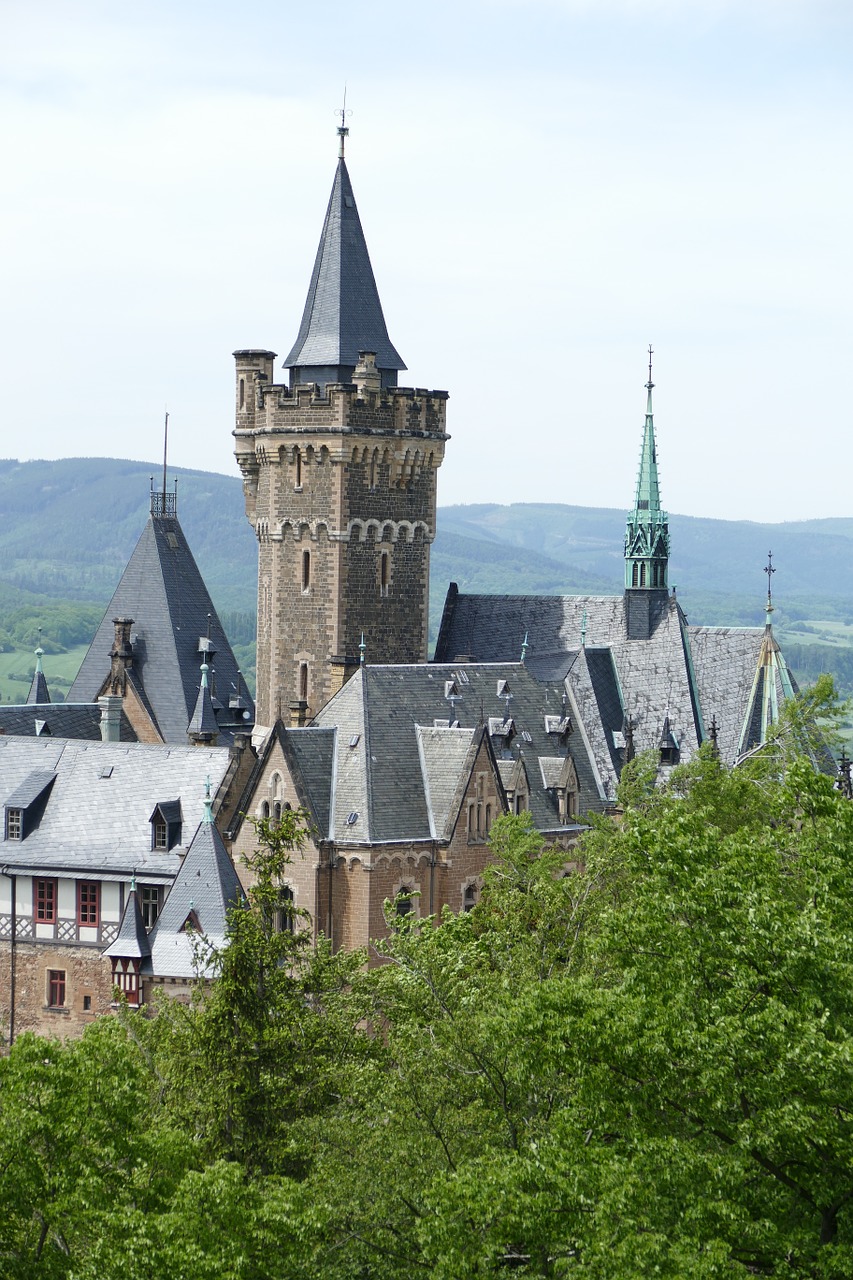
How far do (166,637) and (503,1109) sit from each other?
2196 inches

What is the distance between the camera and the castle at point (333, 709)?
77.1m

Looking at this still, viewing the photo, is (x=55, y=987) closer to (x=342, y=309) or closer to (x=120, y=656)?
(x=120, y=656)

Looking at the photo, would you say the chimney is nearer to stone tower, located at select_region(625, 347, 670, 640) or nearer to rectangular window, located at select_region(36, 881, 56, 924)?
rectangular window, located at select_region(36, 881, 56, 924)

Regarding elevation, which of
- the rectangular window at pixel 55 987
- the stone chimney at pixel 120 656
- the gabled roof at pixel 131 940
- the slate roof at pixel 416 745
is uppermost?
the stone chimney at pixel 120 656

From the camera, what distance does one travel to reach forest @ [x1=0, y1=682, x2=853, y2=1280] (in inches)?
1407

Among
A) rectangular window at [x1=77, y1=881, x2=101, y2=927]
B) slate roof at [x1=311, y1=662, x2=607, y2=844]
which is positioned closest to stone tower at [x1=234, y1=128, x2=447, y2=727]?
slate roof at [x1=311, y1=662, x2=607, y2=844]

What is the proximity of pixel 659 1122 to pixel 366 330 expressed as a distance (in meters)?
61.0

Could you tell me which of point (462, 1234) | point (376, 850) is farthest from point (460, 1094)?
point (376, 850)

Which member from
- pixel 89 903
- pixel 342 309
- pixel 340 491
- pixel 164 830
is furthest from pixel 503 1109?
pixel 342 309

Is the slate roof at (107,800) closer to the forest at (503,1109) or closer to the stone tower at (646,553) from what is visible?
the stone tower at (646,553)

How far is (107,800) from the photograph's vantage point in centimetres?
8256

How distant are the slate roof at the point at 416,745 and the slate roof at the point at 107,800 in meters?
5.50

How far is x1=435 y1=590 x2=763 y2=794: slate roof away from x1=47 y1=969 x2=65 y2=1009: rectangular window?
22.2 meters

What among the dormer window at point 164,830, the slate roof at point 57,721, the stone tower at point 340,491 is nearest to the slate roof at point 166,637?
the slate roof at point 57,721
